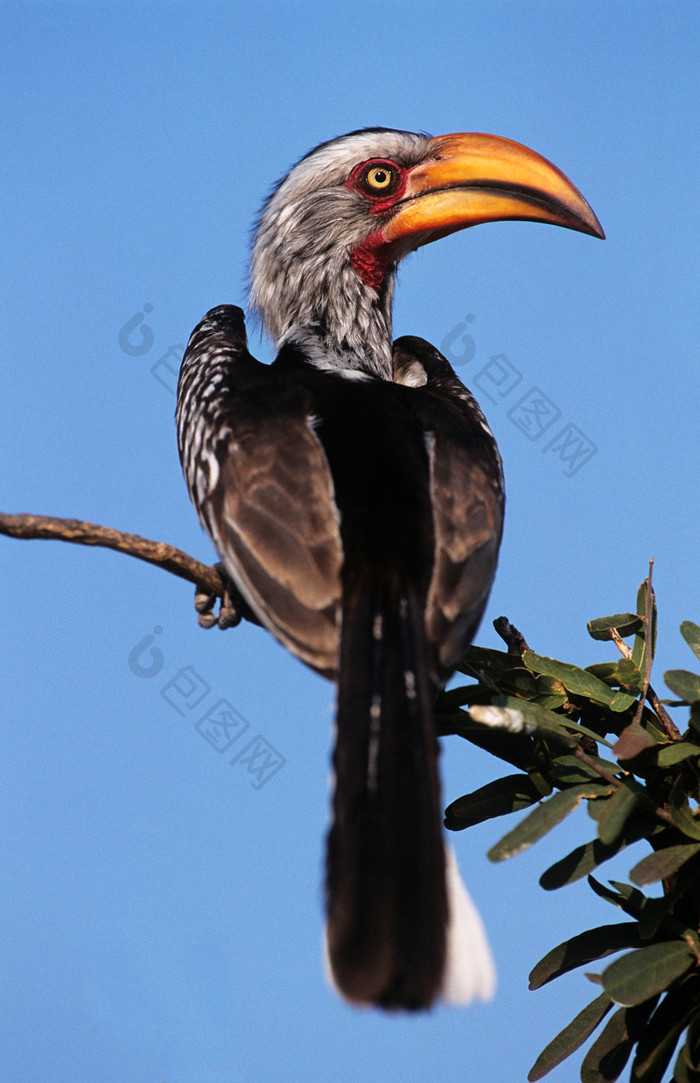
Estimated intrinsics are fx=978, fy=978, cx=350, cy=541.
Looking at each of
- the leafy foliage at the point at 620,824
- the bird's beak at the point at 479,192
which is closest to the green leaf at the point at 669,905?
the leafy foliage at the point at 620,824

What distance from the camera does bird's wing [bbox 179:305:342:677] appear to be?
2.65 meters

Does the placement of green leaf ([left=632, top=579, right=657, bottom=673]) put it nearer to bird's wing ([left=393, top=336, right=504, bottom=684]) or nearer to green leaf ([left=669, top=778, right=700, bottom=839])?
bird's wing ([left=393, top=336, right=504, bottom=684])

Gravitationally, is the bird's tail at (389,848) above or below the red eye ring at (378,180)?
below

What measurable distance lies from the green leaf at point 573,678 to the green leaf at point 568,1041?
81 centimetres

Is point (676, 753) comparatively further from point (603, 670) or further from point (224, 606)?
point (224, 606)

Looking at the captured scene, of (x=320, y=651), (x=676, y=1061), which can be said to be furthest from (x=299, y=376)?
(x=676, y=1061)

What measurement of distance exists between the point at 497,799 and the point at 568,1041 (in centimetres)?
62

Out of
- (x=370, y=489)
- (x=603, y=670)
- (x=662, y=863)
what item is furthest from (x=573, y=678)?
(x=370, y=489)

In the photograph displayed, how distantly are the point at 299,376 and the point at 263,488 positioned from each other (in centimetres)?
94

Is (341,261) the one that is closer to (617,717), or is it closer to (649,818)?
(617,717)

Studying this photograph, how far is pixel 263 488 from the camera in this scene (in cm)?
301

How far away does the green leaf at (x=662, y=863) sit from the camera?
7.33 feet

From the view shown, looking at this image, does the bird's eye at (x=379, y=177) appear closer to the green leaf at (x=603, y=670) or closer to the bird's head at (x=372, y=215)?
the bird's head at (x=372, y=215)

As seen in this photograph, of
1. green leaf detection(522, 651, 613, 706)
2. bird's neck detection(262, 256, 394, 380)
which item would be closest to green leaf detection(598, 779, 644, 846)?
green leaf detection(522, 651, 613, 706)
